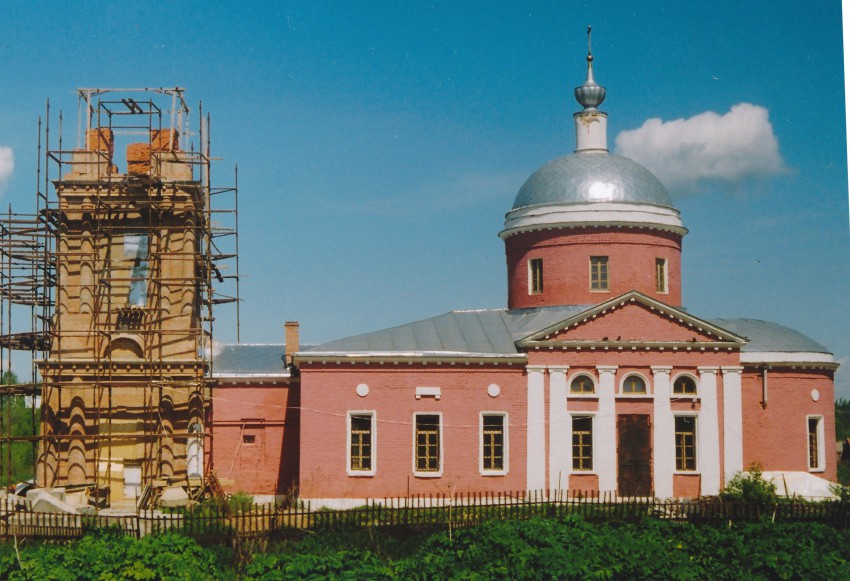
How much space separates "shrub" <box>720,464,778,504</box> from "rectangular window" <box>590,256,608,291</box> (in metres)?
6.55

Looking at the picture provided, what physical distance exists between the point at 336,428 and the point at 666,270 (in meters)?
11.2

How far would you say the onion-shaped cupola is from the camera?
31609mm

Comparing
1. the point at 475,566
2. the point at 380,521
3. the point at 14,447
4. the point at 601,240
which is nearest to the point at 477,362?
the point at 601,240

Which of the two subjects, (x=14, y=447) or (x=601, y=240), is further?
(x=14, y=447)

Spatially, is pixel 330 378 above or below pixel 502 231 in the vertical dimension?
below

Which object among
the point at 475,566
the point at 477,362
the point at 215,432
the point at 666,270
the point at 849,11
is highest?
the point at 849,11

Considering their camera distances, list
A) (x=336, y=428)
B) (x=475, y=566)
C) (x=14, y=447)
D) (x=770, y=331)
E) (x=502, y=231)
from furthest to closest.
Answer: (x=14, y=447), (x=502, y=231), (x=770, y=331), (x=336, y=428), (x=475, y=566)

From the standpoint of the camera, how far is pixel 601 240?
1244 inches

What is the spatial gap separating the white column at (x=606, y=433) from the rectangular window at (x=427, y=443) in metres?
4.07

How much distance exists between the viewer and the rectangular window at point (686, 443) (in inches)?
1128

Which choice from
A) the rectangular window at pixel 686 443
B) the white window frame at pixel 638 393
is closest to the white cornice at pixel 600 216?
the white window frame at pixel 638 393

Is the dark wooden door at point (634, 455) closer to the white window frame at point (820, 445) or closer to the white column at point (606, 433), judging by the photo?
the white column at point (606, 433)

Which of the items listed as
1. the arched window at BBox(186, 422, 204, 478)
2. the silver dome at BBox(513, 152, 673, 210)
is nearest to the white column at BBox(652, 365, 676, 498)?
the silver dome at BBox(513, 152, 673, 210)

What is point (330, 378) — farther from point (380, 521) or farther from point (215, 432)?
point (380, 521)
